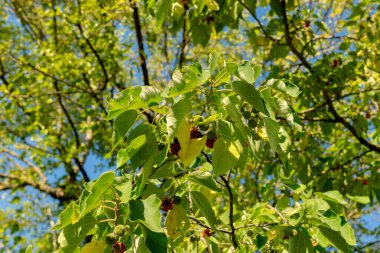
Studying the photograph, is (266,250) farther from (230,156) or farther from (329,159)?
(329,159)

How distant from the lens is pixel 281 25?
3.48m

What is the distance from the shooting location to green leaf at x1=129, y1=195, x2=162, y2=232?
1.11 metres

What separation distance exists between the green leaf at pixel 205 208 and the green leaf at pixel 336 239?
0.45m

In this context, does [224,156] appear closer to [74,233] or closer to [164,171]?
[164,171]

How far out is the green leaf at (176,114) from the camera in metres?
1.14

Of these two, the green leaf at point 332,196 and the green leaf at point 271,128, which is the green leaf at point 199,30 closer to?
the green leaf at point 332,196

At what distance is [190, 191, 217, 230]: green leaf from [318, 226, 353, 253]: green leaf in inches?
17.8

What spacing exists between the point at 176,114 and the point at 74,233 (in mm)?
479

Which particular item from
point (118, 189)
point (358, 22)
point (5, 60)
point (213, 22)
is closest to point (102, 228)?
point (118, 189)

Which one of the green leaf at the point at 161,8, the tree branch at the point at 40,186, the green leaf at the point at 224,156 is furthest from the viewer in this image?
the tree branch at the point at 40,186

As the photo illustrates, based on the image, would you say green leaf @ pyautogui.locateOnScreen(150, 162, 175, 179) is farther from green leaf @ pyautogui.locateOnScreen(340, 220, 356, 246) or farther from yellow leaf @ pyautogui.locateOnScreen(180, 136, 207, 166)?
green leaf @ pyautogui.locateOnScreen(340, 220, 356, 246)

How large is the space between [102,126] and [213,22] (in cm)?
342

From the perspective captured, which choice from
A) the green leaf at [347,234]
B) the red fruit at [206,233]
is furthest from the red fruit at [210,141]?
the green leaf at [347,234]

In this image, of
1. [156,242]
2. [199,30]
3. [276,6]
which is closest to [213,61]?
[156,242]
